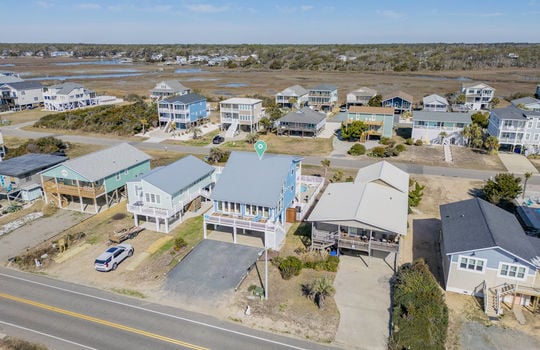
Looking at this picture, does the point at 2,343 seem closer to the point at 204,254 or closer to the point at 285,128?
the point at 204,254

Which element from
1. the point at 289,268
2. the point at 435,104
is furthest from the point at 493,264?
the point at 435,104

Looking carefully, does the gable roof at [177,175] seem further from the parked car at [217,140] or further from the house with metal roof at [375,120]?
the house with metal roof at [375,120]

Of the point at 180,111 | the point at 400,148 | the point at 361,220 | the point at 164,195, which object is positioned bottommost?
the point at 400,148

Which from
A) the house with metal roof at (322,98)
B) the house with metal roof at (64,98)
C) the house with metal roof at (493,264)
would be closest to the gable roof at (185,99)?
the house with metal roof at (322,98)

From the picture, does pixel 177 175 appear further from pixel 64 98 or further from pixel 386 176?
pixel 64 98

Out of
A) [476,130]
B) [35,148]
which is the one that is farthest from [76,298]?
[476,130]
